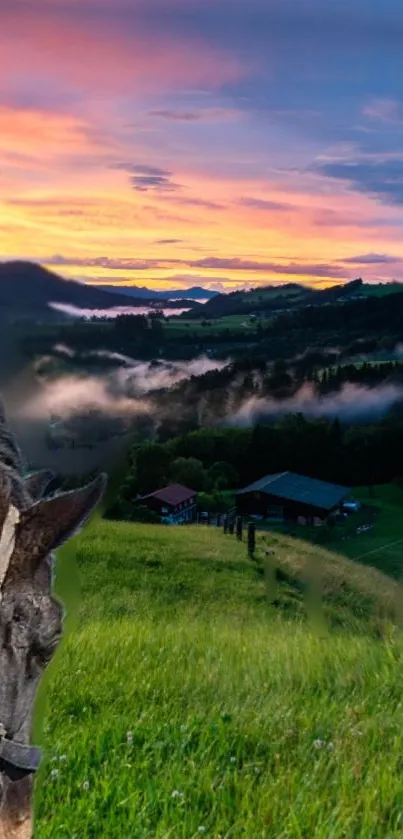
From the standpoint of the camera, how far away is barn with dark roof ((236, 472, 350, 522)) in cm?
4322

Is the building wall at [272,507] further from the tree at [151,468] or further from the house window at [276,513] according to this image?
the tree at [151,468]

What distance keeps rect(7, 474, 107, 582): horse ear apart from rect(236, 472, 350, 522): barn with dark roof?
4026 centimetres

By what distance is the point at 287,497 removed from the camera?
1730 inches

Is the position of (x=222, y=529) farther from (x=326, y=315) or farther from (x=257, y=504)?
(x=326, y=315)

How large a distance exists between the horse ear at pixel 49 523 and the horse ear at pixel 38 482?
9.8 inches

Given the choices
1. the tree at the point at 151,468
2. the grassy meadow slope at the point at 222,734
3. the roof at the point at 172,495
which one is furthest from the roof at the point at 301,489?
the grassy meadow slope at the point at 222,734

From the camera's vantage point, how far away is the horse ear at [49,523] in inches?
89.4

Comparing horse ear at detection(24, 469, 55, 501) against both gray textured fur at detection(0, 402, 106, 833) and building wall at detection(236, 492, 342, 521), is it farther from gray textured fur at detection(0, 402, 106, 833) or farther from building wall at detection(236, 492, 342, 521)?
building wall at detection(236, 492, 342, 521)

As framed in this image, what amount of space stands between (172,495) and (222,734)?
32.9m

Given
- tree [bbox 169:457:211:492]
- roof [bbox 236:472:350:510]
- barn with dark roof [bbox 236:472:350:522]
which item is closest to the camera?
tree [bbox 169:457:211:492]

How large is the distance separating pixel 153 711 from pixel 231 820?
51.8 inches

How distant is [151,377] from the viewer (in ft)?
115

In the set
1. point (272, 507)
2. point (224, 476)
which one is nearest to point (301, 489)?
point (272, 507)

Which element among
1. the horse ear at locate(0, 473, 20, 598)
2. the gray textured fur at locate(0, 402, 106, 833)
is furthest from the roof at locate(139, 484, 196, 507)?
the horse ear at locate(0, 473, 20, 598)
